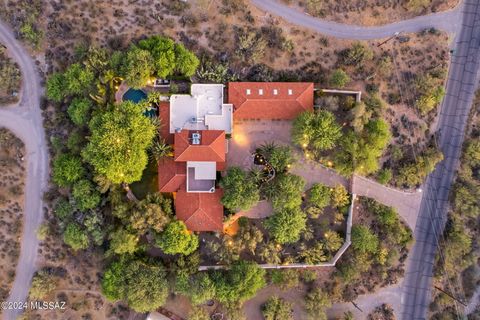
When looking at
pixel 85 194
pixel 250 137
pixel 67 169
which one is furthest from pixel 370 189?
pixel 67 169

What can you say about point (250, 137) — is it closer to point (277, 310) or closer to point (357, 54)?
point (357, 54)

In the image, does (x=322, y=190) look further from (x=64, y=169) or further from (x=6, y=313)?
(x=6, y=313)

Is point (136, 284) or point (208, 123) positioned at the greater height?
point (208, 123)

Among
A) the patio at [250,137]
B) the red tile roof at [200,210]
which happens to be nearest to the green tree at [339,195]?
the patio at [250,137]

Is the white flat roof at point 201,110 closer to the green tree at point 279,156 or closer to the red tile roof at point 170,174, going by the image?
the red tile roof at point 170,174

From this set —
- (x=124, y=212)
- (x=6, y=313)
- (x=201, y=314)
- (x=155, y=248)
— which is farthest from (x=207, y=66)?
(x=6, y=313)

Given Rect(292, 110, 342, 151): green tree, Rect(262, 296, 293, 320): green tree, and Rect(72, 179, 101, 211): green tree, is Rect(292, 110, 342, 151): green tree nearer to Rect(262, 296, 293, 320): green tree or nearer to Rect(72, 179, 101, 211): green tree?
Rect(262, 296, 293, 320): green tree
